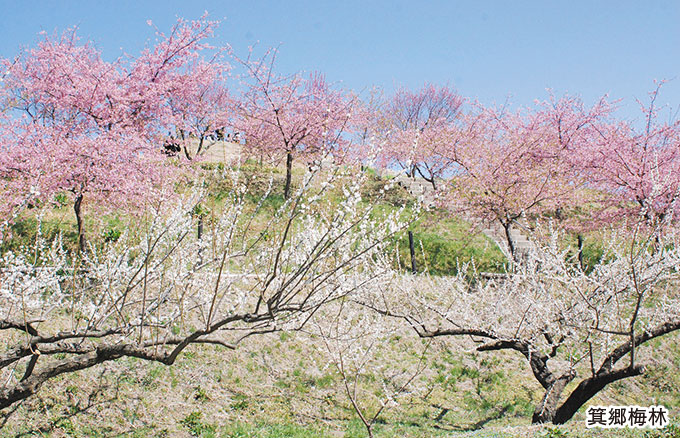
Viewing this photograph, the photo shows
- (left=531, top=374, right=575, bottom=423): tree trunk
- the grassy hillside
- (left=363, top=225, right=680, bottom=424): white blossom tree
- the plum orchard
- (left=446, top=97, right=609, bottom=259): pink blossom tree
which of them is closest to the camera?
the plum orchard

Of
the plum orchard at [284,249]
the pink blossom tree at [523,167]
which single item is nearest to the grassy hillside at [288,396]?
the plum orchard at [284,249]

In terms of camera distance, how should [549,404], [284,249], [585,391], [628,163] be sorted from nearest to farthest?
[585,391] < [549,404] < [284,249] < [628,163]

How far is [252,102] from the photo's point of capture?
1834 centimetres

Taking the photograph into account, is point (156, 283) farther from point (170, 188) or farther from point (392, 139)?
point (392, 139)

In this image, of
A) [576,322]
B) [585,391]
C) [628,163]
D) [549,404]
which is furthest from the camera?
[628,163]

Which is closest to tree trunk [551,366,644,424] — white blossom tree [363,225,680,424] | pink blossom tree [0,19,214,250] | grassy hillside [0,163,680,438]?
white blossom tree [363,225,680,424]

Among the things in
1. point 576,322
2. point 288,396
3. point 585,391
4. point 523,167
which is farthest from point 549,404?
point 523,167

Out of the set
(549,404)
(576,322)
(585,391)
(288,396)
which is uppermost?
(576,322)

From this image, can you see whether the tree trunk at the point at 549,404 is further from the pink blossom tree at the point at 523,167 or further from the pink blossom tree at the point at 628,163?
the pink blossom tree at the point at 628,163

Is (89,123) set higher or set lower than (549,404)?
higher

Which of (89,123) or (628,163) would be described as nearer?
(89,123)

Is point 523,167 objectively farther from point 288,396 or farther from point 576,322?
point 288,396

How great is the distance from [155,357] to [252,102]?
16.0 m

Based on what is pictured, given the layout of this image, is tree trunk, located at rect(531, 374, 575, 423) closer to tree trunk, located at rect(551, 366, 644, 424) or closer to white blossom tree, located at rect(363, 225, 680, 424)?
white blossom tree, located at rect(363, 225, 680, 424)
